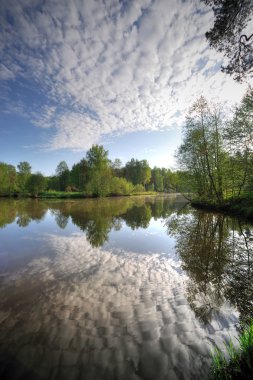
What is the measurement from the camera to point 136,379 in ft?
9.71

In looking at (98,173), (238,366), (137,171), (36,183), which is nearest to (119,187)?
(98,173)

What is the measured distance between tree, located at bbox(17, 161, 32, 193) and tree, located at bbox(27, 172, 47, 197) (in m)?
11.3

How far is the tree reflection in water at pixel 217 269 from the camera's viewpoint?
5.13 meters

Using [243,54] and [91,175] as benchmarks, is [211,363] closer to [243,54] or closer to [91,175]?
[243,54]

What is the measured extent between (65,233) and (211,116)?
2601 cm

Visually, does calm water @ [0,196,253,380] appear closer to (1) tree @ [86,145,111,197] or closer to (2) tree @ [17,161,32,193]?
(1) tree @ [86,145,111,197]

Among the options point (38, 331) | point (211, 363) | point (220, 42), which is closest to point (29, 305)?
point (38, 331)

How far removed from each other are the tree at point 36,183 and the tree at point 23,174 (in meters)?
11.3

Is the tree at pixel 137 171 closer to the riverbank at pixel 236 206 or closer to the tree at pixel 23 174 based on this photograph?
the tree at pixel 23 174

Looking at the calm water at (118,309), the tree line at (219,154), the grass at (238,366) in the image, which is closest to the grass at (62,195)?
the tree line at (219,154)

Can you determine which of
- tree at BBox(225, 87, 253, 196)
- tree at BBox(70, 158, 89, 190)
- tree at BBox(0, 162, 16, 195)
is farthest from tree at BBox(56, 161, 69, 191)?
tree at BBox(225, 87, 253, 196)

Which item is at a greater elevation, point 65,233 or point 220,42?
point 220,42

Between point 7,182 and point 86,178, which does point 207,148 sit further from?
point 7,182

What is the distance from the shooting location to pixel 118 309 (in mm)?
4918
